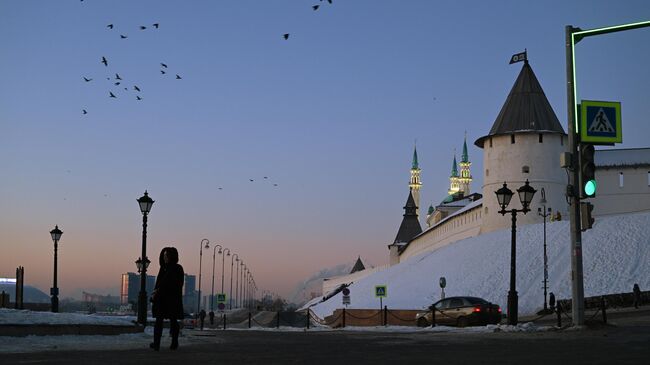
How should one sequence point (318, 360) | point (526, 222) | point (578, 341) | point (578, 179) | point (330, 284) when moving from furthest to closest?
1. point (330, 284)
2. point (526, 222)
3. point (578, 179)
4. point (578, 341)
5. point (318, 360)

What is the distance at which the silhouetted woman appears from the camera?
43.2 feet

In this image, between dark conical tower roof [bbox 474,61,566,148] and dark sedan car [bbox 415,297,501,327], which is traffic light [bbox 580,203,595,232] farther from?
dark conical tower roof [bbox 474,61,566,148]

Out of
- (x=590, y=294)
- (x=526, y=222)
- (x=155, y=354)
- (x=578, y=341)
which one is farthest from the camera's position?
(x=526, y=222)

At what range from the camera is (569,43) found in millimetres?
19594

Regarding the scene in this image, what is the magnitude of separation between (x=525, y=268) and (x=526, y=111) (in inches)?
947

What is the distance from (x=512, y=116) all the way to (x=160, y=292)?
73.0 metres

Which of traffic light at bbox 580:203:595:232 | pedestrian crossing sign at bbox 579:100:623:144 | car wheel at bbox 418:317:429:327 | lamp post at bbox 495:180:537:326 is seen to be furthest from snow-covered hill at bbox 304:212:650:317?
pedestrian crossing sign at bbox 579:100:623:144

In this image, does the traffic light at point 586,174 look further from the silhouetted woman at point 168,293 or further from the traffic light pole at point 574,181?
the silhouetted woman at point 168,293

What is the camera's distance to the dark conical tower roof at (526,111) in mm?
81750

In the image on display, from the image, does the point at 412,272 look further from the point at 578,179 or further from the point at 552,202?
the point at 578,179

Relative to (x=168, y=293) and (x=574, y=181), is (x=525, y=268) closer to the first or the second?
(x=574, y=181)

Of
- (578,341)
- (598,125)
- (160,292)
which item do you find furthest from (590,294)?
(160,292)

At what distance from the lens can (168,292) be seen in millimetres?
13219

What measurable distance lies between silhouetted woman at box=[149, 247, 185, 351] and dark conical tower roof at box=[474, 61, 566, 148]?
7138 centimetres
